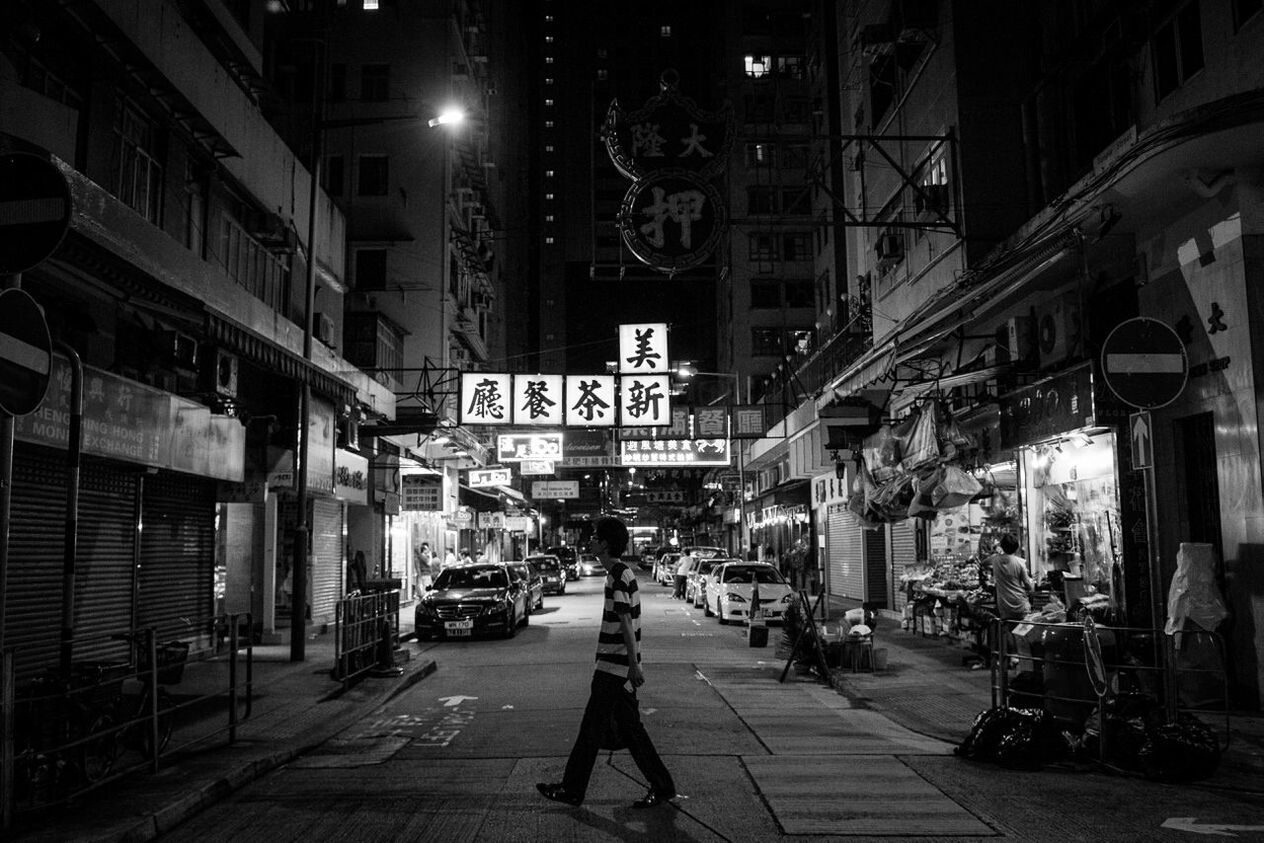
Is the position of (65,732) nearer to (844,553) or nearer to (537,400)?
(537,400)

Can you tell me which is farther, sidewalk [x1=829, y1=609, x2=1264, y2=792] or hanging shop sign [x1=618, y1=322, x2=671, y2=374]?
hanging shop sign [x1=618, y1=322, x2=671, y2=374]

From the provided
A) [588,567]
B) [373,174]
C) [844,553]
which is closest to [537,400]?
[844,553]

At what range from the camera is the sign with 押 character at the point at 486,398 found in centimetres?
2464

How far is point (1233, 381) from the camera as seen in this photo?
10.1 meters

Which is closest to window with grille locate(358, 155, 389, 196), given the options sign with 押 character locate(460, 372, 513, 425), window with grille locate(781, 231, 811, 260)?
sign with 押 character locate(460, 372, 513, 425)

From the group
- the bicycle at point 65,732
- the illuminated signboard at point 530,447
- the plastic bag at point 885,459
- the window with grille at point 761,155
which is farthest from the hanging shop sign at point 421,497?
the window with grille at point 761,155

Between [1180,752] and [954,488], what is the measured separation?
7.10 metres

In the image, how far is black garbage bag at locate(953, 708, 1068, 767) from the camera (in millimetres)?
7859

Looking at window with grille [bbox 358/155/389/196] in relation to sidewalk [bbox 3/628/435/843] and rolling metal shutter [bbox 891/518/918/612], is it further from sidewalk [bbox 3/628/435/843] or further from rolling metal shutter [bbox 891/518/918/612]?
sidewalk [bbox 3/628/435/843]

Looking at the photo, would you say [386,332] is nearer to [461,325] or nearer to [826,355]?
[461,325]

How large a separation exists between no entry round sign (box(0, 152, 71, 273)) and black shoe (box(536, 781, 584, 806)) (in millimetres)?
4778

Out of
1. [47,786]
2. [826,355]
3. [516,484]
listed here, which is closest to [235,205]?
[47,786]

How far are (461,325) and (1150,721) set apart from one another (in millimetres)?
35665

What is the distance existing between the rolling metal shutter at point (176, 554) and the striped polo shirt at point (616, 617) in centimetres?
989
